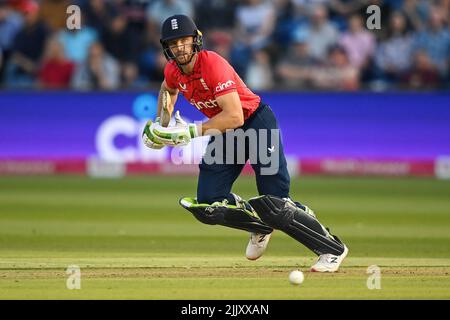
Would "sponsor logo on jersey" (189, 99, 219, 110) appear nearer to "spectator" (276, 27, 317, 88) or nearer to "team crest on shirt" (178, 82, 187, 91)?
"team crest on shirt" (178, 82, 187, 91)

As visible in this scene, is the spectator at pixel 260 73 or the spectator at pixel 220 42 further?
the spectator at pixel 220 42

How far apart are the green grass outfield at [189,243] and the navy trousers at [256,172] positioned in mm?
484

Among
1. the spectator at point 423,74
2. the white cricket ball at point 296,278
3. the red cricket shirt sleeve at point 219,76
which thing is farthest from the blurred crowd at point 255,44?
the white cricket ball at point 296,278

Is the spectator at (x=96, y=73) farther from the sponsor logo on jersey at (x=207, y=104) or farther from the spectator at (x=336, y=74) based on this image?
the sponsor logo on jersey at (x=207, y=104)

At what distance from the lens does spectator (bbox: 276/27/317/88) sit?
1347cm

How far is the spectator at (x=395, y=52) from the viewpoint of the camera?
43.9ft

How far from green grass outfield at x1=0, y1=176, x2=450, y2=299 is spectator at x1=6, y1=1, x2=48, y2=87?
1791 mm

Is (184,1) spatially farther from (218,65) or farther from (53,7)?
(218,65)

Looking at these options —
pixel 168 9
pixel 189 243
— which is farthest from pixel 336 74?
pixel 189 243

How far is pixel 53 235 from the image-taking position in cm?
838

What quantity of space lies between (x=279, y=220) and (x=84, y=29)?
848 centimetres

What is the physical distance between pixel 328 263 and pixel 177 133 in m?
1.23

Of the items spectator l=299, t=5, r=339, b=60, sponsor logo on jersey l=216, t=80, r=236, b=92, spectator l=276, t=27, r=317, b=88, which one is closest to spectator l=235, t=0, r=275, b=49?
spectator l=276, t=27, r=317, b=88
